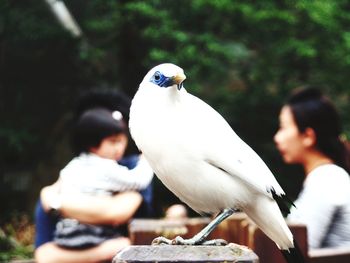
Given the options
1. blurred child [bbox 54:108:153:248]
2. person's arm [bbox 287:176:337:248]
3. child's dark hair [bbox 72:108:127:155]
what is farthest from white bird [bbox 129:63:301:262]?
child's dark hair [bbox 72:108:127:155]

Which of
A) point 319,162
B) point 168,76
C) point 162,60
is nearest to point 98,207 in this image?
point 319,162

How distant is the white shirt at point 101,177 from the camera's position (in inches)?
115

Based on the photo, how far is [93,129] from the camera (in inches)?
123

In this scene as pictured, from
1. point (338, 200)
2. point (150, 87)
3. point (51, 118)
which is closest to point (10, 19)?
point (51, 118)

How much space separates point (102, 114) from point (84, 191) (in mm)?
457

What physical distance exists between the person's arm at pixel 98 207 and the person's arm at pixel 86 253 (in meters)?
0.10

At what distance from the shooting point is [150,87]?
1589mm

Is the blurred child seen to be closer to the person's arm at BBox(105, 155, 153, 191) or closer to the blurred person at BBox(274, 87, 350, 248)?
the person's arm at BBox(105, 155, 153, 191)

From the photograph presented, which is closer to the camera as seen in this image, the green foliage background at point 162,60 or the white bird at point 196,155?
the white bird at point 196,155

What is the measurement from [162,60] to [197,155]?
5.82 m

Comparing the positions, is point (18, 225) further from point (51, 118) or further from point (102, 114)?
point (102, 114)

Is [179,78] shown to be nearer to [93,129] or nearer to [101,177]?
[101,177]

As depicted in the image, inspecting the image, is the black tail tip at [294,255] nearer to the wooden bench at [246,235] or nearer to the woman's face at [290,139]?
the wooden bench at [246,235]

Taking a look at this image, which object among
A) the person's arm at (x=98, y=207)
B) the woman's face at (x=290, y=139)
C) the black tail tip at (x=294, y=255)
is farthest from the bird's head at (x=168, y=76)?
the woman's face at (x=290, y=139)
